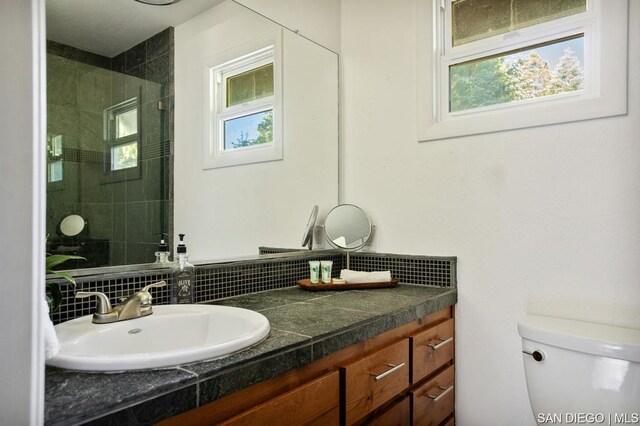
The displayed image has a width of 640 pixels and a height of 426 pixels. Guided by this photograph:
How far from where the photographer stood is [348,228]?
1.98 metres

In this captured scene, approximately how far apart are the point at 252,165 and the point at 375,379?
99 centimetres

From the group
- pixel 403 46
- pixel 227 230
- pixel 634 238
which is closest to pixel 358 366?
pixel 227 230

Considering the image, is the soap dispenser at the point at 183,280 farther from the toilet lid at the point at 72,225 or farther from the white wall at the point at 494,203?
the white wall at the point at 494,203

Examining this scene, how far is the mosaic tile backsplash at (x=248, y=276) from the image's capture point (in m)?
1.11

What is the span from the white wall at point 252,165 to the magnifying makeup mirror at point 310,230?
27mm

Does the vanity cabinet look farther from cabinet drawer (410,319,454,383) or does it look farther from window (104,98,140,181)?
window (104,98,140,181)

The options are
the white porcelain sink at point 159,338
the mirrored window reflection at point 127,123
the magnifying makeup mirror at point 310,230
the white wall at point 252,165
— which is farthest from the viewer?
the magnifying makeup mirror at point 310,230

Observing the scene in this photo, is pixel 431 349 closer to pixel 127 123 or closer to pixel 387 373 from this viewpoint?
pixel 387 373

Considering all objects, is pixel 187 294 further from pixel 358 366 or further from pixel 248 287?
pixel 358 366

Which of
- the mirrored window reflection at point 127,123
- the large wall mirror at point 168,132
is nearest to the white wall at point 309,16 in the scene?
the large wall mirror at point 168,132

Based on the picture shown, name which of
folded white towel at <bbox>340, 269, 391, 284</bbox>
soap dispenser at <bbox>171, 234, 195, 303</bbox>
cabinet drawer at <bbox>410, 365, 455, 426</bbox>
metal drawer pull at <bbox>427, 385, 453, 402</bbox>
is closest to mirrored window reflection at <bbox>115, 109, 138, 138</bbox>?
soap dispenser at <bbox>171, 234, 195, 303</bbox>

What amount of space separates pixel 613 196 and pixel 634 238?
149 mm

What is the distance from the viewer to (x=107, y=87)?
1.20 metres

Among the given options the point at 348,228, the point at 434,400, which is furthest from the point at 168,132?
the point at 434,400
